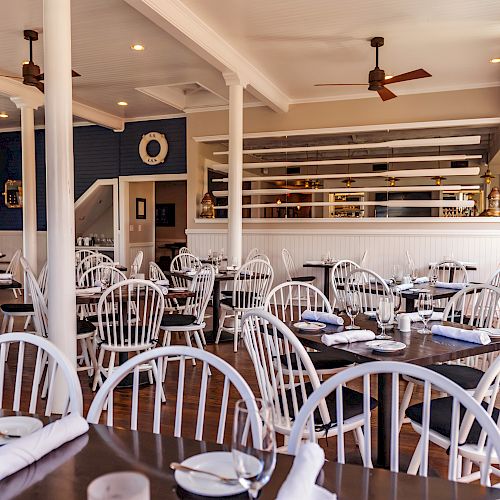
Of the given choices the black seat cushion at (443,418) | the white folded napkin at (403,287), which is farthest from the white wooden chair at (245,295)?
the black seat cushion at (443,418)

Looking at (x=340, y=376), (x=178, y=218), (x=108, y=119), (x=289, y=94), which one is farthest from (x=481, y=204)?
(x=340, y=376)

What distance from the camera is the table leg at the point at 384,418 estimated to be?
2.48 m

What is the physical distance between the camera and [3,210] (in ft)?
36.1

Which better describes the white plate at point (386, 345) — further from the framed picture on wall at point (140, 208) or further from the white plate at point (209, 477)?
the framed picture on wall at point (140, 208)

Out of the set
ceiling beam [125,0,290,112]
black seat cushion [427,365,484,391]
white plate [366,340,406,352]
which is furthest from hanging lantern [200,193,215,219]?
white plate [366,340,406,352]

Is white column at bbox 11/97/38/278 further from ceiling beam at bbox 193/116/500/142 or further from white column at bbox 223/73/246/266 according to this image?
white column at bbox 223/73/246/266

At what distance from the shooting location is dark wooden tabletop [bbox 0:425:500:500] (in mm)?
1066

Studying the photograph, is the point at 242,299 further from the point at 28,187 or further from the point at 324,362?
the point at 28,187

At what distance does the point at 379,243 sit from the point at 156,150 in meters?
4.58

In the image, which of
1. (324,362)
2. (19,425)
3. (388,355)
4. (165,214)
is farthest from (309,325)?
(165,214)

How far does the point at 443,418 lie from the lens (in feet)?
7.30

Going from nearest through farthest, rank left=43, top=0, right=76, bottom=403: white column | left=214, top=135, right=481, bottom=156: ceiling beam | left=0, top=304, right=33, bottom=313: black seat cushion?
left=43, top=0, right=76, bottom=403: white column → left=0, top=304, right=33, bottom=313: black seat cushion → left=214, top=135, right=481, bottom=156: ceiling beam

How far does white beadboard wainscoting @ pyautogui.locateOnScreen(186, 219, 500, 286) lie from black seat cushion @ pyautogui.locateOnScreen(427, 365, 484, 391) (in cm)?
496

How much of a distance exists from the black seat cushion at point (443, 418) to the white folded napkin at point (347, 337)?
414 mm
